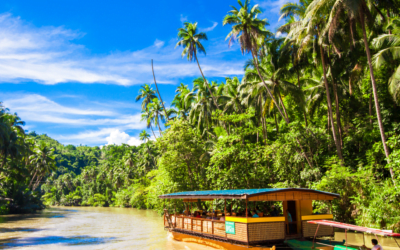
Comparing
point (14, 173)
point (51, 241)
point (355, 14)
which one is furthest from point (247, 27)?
point (14, 173)

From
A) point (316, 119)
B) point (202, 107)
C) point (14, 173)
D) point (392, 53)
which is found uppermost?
point (202, 107)

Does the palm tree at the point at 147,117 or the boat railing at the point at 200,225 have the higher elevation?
the palm tree at the point at 147,117

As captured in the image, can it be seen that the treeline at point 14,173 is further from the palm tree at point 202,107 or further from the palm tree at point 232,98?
the palm tree at point 232,98

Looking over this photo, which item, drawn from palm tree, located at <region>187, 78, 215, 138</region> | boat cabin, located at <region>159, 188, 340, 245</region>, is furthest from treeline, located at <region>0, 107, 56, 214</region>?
boat cabin, located at <region>159, 188, 340, 245</region>

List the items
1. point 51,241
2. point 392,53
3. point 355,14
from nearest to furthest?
point 355,14 < point 392,53 < point 51,241

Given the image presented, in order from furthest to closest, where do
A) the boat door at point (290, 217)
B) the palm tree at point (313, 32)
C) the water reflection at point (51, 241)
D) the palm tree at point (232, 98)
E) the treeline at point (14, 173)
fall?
the treeline at point (14, 173) < the palm tree at point (232, 98) < the palm tree at point (313, 32) < the water reflection at point (51, 241) < the boat door at point (290, 217)

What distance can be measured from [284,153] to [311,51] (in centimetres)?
919

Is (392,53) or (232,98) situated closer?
(392,53)

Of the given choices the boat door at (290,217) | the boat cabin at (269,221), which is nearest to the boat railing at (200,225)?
the boat cabin at (269,221)

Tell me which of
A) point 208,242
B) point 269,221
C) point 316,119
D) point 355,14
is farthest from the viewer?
point 316,119

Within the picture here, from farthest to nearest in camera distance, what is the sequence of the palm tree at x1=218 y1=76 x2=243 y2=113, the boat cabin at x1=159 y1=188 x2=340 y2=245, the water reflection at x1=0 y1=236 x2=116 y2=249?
1. the palm tree at x1=218 y1=76 x2=243 y2=113
2. the water reflection at x1=0 y1=236 x2=116 y2=249
3. the boat cabin at x1=159 y1=188 x2=340 y2=245

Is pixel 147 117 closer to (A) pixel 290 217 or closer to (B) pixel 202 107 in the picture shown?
(B) pixel 202 107

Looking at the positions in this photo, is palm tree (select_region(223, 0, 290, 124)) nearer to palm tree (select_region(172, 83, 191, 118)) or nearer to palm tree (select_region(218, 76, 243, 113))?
palm tree (select_region(218, 76, 243, 113))

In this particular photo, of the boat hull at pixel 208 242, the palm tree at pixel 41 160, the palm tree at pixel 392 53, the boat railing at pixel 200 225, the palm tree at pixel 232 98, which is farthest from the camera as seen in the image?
the palm tree at pixel 41 160
